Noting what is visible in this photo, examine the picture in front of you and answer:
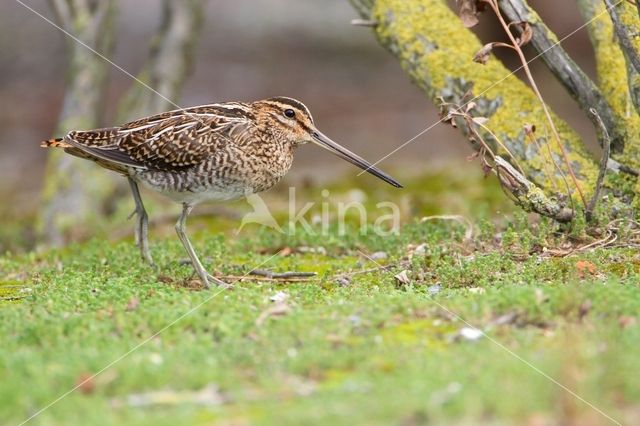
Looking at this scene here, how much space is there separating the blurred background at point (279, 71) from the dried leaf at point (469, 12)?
951cm

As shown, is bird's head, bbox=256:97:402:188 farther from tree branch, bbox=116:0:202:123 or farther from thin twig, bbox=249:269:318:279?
tree branch, bbox=116:0:202:123

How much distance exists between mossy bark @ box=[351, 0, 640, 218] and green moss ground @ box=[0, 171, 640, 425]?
1.87 ft

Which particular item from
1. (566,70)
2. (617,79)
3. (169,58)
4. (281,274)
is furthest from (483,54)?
(169,58)

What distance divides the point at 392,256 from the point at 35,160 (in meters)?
11.1

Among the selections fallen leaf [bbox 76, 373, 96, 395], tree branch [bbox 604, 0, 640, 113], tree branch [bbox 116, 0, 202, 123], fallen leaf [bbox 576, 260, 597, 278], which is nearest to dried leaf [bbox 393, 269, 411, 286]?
fallen leaf [bbox 576, 260, 597, 278]

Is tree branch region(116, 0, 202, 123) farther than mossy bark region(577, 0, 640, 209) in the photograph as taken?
Yes

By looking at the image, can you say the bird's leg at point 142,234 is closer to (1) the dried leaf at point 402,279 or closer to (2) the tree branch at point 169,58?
(1) the dried leaf at point 402,279

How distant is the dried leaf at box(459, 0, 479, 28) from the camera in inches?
274

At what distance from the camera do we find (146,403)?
427 centimetres

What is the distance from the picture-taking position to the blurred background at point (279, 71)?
17.6 metres

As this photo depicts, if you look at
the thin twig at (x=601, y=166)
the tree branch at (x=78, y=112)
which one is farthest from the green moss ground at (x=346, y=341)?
the tree branch at (x=78, y=112)

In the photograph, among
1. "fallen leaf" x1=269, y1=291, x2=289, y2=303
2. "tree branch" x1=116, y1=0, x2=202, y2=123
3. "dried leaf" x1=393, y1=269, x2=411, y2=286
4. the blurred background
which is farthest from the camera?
the blurred background

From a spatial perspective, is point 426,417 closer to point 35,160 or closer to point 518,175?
point 518,175

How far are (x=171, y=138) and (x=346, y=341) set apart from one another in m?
3.05
